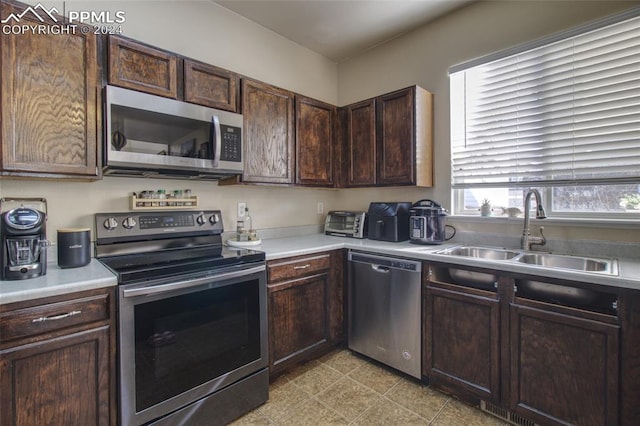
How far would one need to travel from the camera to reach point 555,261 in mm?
1947

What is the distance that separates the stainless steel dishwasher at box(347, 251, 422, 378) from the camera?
207cm

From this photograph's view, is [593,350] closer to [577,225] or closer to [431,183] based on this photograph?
[577,225]

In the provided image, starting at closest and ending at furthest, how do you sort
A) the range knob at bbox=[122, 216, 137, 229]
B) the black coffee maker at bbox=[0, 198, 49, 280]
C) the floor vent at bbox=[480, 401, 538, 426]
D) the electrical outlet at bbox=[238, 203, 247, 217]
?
the black coffee maker at bbox=[0, 198, 49, 280]
the floor vent at bbox=[480, 401, 538, 426]
the range knob at bbox=[122, 216, 137, 229]
the electrical outlet at bbox=[238, 203, 247, 217]

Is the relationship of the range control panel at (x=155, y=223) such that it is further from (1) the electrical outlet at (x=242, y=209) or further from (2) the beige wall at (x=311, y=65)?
(1) the electrical outlet at (x=242, y=209)

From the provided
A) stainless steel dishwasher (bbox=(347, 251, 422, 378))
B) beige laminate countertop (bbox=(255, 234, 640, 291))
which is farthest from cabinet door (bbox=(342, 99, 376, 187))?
stainless steel dishwasher (bbox=(347, 251, 422, 378))

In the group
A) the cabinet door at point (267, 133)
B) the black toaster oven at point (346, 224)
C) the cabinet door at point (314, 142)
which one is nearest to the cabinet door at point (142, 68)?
the cabinet door at point (267, 133)

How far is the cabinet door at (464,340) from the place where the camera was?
1.73 meters

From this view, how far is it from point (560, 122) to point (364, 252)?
62.5 inches

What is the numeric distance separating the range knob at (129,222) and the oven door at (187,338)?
0.65 metres

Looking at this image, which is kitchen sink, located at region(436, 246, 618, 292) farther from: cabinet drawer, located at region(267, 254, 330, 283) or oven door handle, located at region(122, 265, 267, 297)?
oven door handle, located at region(122, 265, 267, 297)

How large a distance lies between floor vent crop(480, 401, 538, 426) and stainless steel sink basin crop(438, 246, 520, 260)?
0.91 meters

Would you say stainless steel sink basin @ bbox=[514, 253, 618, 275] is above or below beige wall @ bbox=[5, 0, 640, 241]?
below

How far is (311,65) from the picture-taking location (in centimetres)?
314

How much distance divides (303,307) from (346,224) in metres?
0.97
